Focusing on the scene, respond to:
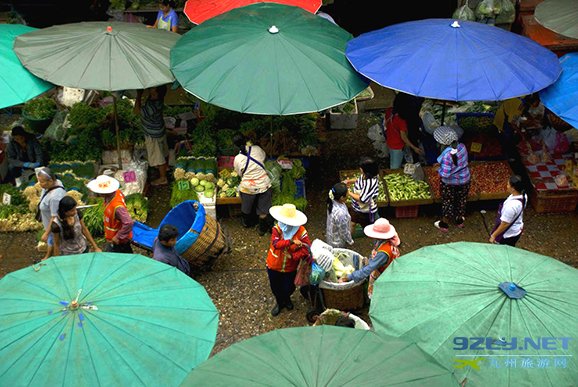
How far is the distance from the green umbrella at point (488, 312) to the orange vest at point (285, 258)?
4.94 feet

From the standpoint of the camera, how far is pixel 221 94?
26.0 feet

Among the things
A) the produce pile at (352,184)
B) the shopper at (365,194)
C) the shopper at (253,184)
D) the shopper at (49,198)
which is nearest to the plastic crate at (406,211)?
the produce pile at (352,184)

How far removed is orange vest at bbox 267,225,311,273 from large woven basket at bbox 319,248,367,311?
1.39 ft

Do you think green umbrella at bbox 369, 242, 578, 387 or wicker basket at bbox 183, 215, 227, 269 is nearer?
green umbrella at bbox 369, 242, 578, 387

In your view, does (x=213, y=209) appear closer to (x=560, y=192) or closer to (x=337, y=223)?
(x=337, y=223)

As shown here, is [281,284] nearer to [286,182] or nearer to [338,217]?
[338,217]

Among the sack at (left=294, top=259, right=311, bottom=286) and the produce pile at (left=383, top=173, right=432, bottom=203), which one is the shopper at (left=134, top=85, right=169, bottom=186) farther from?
the sack at (left=294, top=259, right=311, bottom=286)

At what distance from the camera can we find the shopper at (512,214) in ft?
23.8

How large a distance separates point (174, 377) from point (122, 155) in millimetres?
6021

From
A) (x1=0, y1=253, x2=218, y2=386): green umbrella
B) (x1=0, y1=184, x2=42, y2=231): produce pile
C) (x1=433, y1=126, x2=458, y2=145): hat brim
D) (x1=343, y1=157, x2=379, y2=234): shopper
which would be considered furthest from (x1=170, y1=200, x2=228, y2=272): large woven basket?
(x1=433, y1=126, x2=458, y2=145): hat brim

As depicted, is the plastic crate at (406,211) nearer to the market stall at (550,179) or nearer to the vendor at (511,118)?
the market stall at (550,179)

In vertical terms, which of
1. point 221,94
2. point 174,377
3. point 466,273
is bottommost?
point 174,377

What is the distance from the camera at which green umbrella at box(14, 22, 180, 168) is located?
824 centimetres

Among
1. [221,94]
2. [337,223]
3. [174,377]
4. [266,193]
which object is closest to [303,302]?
[337,223]
